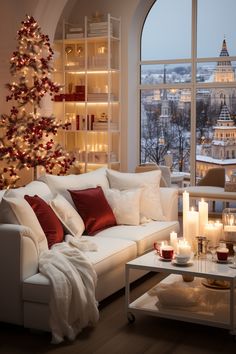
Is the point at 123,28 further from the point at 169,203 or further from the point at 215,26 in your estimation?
the point at 169,203

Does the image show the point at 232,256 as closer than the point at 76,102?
Yes

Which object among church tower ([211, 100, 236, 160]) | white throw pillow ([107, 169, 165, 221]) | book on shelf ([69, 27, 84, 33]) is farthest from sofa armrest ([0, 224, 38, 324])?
book on shelf ([69, 27, 84, 33])

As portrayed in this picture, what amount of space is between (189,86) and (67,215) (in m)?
4.85

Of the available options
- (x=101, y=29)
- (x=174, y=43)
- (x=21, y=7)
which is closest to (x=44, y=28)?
(x=21, y=7)

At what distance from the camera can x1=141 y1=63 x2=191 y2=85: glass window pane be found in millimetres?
9094

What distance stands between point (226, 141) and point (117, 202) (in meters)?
3.86

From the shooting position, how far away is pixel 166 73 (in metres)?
9.27

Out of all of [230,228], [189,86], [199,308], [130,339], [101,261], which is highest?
[189,86]

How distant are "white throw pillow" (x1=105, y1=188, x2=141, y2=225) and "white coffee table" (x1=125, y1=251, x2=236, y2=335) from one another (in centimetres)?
124

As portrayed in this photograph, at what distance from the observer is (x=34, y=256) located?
3986 mm

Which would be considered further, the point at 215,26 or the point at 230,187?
the point at 215,26

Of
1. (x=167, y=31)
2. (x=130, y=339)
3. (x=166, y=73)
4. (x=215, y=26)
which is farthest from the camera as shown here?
(x=166, y=73)

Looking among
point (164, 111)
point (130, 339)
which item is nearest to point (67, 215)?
point (130, 339)

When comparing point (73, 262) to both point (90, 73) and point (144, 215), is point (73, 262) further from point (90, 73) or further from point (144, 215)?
point (90, 73)
